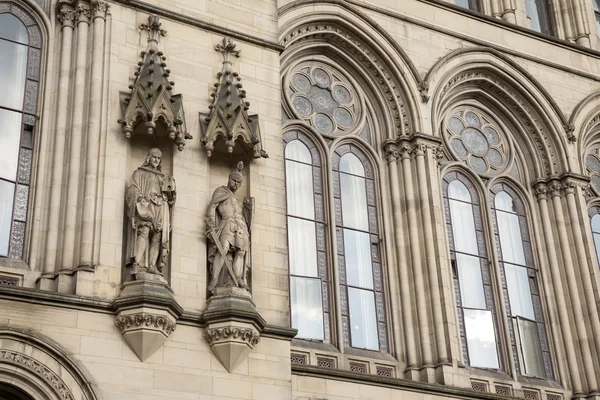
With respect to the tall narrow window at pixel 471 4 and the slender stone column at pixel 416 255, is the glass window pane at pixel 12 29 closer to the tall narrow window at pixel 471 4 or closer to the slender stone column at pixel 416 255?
the slender stone column at pixel 416 255

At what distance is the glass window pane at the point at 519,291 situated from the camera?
59.3 ft

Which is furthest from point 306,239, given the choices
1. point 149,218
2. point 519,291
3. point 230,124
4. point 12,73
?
point 12,73

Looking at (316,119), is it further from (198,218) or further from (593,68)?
(593,68)

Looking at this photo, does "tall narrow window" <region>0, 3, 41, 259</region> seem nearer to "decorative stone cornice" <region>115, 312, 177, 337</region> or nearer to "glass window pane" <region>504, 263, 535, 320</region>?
"decorative stone cornice" <region>115, 312, 177, 337</region>

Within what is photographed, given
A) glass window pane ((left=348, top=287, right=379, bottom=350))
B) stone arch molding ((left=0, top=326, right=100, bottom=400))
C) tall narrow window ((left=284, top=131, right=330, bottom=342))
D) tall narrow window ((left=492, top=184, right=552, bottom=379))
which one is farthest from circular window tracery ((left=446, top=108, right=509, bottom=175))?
stone arch molding ((left=0, top=326, right=100, bottom=400))

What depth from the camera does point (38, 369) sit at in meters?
11.9

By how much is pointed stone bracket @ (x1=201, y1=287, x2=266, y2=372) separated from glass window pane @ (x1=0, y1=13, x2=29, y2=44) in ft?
16.6

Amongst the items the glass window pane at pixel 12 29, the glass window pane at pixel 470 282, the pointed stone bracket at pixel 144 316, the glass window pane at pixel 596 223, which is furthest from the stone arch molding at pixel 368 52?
the pointed stone bracket at pixel 144 316

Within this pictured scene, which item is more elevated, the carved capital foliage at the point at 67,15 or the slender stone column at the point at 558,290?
the carved capital foliage at the point at 67,15

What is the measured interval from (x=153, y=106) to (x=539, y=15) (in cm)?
1102

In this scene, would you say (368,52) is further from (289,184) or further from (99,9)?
(99,9)

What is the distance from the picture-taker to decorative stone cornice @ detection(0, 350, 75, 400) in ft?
38.9

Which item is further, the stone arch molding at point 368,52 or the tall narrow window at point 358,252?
the stone arch molding at point 368,52

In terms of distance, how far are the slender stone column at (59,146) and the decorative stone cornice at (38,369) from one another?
1.33 metres
